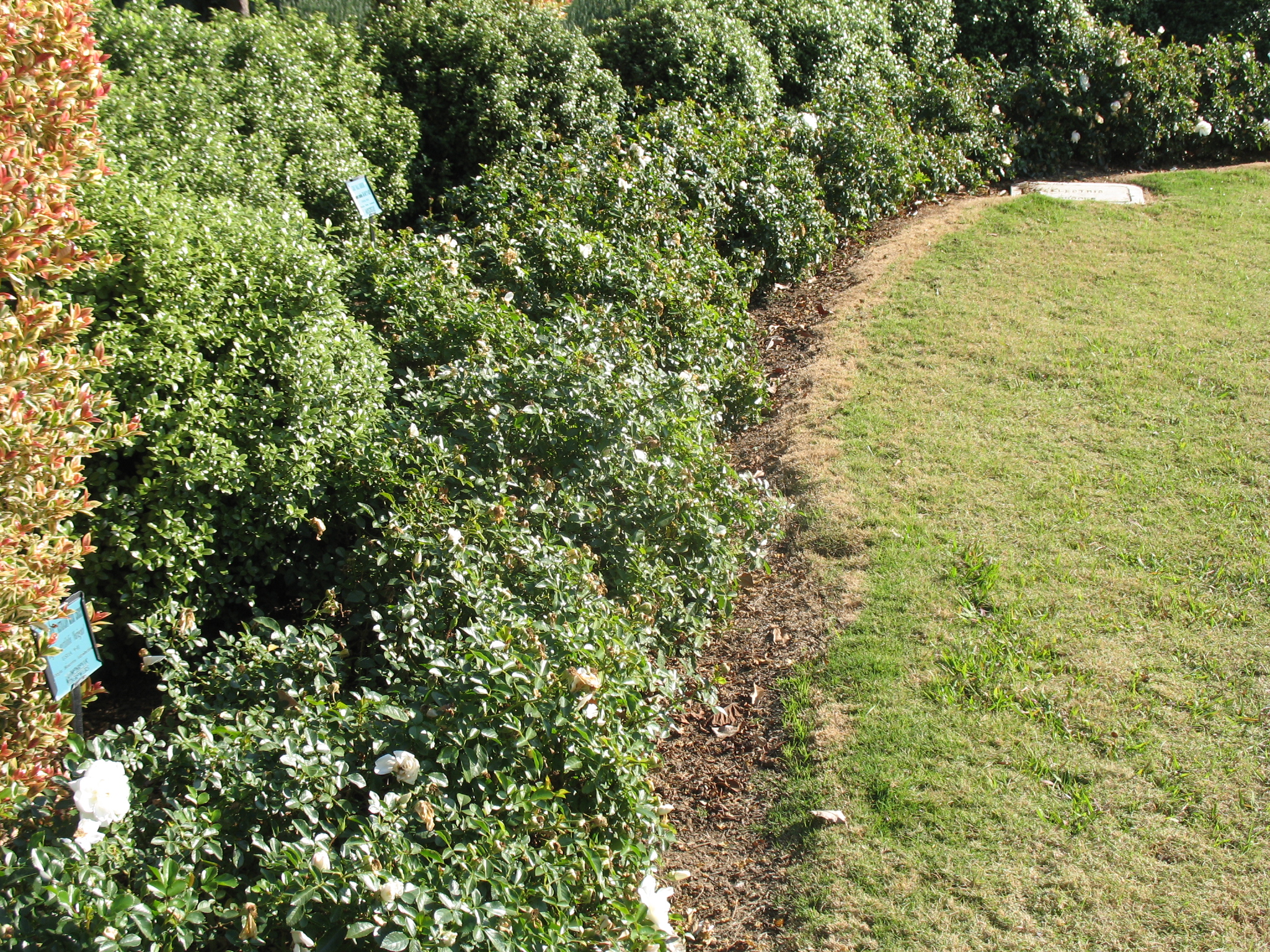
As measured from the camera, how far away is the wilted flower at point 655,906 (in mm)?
2652

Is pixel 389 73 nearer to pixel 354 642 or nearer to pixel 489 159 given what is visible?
pixel 489 159

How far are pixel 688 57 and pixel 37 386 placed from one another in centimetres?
683

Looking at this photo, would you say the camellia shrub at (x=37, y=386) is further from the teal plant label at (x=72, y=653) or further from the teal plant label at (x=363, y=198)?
the teal plant label at (x=363, y=198)

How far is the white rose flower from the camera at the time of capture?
2188mm

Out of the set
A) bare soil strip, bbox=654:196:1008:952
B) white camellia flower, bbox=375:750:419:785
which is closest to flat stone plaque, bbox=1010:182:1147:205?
bare soil strip, bbox=654:196:1008:952

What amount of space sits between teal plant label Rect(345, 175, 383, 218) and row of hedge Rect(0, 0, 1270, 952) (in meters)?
0.25

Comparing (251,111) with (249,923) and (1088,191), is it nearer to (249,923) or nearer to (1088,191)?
(249,923)

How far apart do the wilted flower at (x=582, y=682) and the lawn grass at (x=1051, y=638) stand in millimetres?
1003

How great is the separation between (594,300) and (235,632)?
2543 mm

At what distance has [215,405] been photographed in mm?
3801

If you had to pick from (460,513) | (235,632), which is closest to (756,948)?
(460,513)

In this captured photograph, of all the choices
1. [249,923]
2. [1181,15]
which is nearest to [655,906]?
[249,923]

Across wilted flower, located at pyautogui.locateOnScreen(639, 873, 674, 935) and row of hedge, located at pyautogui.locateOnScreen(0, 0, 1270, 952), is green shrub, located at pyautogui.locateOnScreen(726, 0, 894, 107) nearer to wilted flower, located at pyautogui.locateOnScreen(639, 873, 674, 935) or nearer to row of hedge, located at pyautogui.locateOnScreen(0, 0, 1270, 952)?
row of hedge, located at pyautogui.locateOnScreen(0, 0, 1270, 952)

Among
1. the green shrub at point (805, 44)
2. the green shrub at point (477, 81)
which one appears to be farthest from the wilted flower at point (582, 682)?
the green shrub at point (805, 44)
